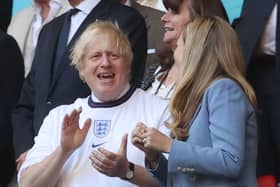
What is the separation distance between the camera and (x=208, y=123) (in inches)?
119

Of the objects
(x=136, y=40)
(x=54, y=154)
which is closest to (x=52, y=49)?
(x=136, y=40)

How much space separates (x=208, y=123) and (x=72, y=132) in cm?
57

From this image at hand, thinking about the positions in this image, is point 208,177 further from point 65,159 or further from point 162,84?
point 162,84

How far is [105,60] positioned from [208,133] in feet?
2.11

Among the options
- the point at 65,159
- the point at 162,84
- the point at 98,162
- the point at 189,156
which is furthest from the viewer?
the point at 162,84

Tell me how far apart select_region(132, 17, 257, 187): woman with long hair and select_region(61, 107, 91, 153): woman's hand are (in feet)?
1.01

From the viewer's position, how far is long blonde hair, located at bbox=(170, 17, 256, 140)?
10.1ft

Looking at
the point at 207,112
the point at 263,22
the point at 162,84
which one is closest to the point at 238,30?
the point at 263,22

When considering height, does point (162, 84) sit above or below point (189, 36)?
below

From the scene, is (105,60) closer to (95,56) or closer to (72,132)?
(95,56)

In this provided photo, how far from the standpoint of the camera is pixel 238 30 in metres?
3.82

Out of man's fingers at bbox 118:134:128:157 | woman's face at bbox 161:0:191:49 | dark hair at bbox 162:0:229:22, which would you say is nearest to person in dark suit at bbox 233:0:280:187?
dark hair at bbox 162:0:229:22

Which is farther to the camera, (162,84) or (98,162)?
(162,84)

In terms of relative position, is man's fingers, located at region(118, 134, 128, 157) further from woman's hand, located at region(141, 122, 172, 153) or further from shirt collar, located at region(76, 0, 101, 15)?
shirt collar, located at region(76, 0, 101, 15)
